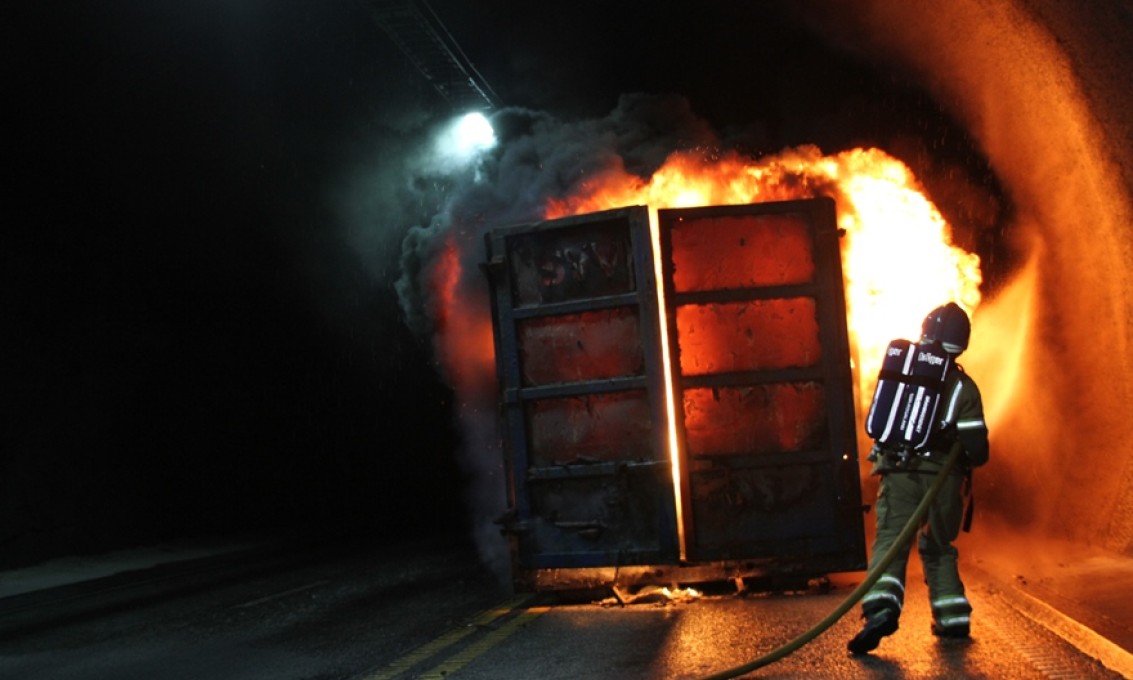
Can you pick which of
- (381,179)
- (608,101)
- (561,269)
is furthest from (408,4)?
(561,269)

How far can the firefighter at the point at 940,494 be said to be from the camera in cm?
602

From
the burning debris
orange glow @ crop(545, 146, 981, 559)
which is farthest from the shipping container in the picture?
orange glow @ crop(545, 146, 981, 559)

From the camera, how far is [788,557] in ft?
25.1

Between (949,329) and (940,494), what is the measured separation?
3.14ft

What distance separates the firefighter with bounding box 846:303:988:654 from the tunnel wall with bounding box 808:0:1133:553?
299 cm

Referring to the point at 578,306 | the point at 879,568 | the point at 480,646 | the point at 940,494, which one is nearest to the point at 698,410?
the point at 578,306

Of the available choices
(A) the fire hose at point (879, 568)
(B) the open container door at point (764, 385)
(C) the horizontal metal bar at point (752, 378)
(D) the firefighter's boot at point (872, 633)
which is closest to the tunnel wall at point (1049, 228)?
(B) the open container door at point (764, 385)

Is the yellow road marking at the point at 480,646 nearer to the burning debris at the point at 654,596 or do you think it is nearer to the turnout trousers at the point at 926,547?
the burning debris at the point at 654,596

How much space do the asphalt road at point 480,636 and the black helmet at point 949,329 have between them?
1.64 m

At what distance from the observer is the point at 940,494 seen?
247 inches

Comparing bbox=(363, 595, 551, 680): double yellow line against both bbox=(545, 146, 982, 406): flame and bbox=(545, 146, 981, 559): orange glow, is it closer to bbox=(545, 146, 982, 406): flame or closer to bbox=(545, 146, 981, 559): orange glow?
bbox=(545, 146, 981, 559): orange glow

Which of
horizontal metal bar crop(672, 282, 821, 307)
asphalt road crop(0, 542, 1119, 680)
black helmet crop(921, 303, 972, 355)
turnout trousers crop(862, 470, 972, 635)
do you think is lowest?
asphalt road crop(0, 542, 1119, 680)

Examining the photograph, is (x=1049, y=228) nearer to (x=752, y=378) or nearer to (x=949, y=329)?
(x=752, y=378)

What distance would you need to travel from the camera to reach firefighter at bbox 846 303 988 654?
19.7 ft
